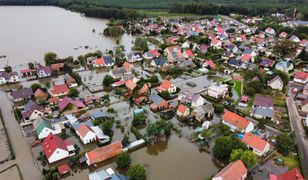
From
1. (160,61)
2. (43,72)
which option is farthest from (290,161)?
(43,72)

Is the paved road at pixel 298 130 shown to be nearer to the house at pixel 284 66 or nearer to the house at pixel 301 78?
the house at pixel 301 78

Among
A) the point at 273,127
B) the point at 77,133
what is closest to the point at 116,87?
the point at 77,133

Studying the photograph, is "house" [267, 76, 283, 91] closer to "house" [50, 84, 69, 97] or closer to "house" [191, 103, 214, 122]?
"house" [191, 103, 214, 122]

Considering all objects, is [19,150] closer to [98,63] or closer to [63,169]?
[63,169]

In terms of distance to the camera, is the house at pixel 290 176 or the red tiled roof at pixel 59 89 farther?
the red tiled roof at pixel 59 89

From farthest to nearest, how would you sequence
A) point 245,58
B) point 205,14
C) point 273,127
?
point 205,14
point 245,58
point 273,127

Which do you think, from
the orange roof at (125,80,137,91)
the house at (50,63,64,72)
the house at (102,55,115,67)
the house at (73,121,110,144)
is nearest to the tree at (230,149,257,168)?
the house at (73,121,110,144)

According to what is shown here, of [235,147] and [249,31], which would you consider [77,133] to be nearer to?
[235,147]


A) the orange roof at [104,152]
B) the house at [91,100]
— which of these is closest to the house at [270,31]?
the house at [91,100]
